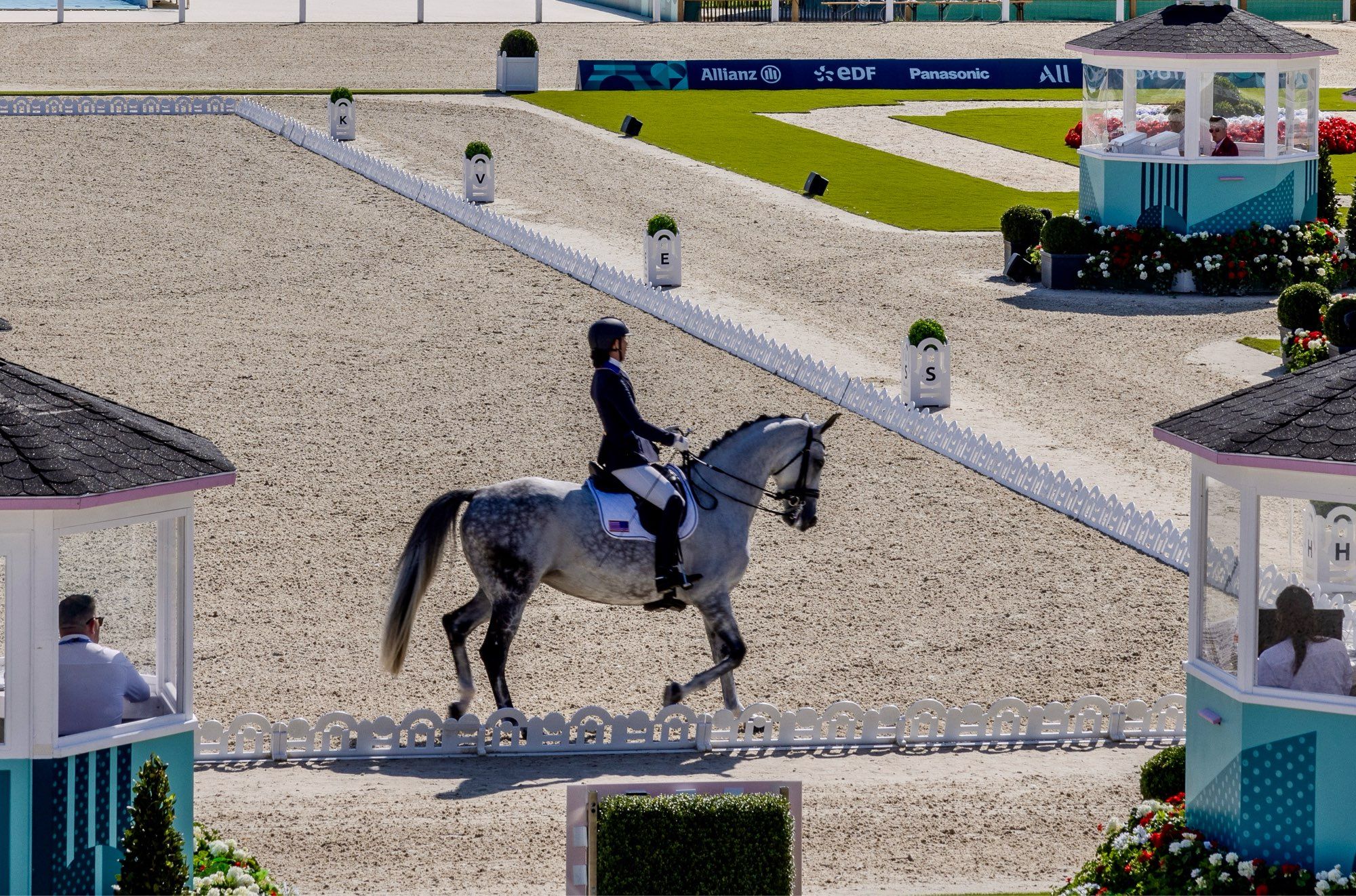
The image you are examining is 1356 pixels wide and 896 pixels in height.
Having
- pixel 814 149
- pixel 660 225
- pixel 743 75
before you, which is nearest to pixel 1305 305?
pixel 660 225

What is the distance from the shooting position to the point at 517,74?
49.2m

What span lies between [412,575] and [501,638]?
2.77ft

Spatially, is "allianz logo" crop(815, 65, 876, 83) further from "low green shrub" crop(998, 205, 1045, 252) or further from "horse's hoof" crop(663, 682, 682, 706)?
"horse's hoof" crop(663, 682, 682, 706)

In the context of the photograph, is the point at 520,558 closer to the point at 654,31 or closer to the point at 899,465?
the point at 899,465

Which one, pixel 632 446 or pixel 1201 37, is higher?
pixel 1201 37

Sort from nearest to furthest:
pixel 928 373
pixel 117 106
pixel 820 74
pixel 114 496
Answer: pixel 114 496, pixel 928 373, pixel 117 106, pixel 820 74

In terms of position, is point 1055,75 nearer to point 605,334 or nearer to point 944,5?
point 944,5

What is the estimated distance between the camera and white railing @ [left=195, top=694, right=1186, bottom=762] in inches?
577

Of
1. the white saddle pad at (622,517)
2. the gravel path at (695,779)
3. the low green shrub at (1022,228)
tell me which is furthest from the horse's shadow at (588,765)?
the low green shrub at (1022,228)

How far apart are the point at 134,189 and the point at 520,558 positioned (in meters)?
23.1

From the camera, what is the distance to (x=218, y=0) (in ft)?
214

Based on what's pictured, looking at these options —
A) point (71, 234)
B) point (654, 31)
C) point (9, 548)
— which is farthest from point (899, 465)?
point (654, 31)

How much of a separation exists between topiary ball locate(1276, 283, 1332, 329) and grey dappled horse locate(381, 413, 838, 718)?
11575 millimetres

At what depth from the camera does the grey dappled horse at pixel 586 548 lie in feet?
48.6
